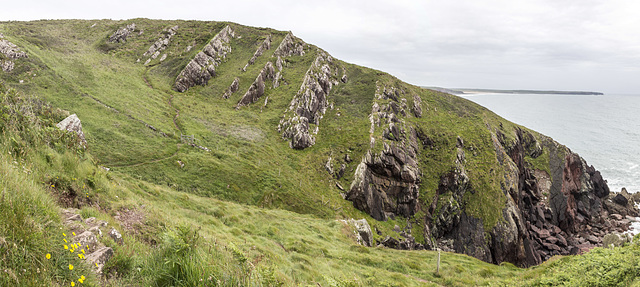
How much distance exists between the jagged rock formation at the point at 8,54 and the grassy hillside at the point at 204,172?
1270mm

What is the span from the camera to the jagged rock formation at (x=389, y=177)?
163 feet

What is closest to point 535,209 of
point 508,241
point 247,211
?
point 508,241

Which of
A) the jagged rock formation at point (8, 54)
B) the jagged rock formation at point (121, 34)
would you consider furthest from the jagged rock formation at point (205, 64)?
the jagged rock formation at point (121, 34)

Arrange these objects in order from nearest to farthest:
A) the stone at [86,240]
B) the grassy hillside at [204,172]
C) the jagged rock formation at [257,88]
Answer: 1. the grassy hillside at [204,172]
2. the stone at [86,240]
3. the jagged rock formation at [257,88]

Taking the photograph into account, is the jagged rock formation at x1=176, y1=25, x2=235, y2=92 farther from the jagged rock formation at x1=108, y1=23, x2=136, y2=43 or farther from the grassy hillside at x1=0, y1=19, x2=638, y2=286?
the jagged rock formation at x1=108, y1=23, x2=136, y2=43

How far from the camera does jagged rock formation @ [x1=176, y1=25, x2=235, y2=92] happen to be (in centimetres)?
7419

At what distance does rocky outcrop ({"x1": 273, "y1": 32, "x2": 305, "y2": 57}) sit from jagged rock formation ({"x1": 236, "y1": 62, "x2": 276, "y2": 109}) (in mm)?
10734

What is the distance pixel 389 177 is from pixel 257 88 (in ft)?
147

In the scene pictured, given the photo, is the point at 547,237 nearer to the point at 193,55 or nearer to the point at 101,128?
the point at 101,128

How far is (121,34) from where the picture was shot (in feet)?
315

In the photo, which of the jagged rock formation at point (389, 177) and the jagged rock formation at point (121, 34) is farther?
the jagged rock formation at point (121, 34)

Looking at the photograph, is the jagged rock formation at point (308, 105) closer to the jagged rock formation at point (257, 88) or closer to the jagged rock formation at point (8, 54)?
the jagged rock formation at point (257, 88)

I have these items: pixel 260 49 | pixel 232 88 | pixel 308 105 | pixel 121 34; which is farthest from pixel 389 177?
pixel 121 34

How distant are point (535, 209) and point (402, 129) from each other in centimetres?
4165
